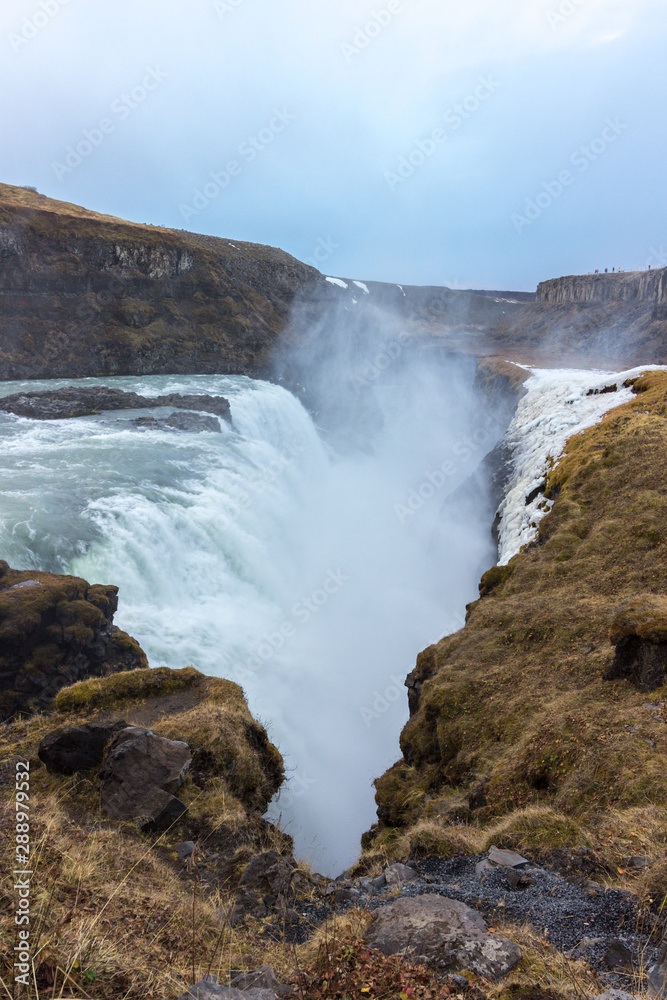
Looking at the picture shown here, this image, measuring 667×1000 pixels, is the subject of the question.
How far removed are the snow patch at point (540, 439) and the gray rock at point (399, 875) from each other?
1135 cm

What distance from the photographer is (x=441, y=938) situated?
4039 millimetres

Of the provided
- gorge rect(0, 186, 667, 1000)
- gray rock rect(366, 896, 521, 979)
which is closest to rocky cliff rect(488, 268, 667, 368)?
gorge rect(0, 186, 667, 1000)

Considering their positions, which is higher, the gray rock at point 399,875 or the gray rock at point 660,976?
the gray rock at point 399,875

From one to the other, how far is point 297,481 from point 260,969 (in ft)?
108

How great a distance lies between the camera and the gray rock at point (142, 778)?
6.78 meters

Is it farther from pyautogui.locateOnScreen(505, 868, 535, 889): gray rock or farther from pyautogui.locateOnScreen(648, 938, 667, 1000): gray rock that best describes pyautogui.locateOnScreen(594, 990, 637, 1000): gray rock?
pyautogui.locateOnScreen(505, 868, 535, 889): gray rock

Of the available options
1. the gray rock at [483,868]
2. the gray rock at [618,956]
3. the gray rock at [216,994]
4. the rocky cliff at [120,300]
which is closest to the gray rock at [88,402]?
the rocky cliff at [120,300]

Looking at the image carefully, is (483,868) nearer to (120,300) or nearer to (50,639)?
(50,639)

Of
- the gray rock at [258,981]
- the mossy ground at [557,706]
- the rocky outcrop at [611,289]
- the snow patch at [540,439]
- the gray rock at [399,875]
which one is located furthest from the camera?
the rocky outcrop at [611,289]

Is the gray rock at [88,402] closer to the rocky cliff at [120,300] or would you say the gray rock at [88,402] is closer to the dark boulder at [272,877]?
the rocky cliff at [120,300]

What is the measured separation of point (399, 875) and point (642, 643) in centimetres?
494

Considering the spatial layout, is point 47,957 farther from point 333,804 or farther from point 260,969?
point 333,804

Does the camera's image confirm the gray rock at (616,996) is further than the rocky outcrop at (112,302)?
No

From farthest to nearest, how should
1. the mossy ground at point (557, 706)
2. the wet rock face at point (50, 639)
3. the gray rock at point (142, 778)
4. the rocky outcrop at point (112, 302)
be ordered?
the rocky outcrop at point (112, 302) < the wet rock face at point (50, 639) < the gray rock at point (142, 778) < the mossy ground at point (557, 706)
